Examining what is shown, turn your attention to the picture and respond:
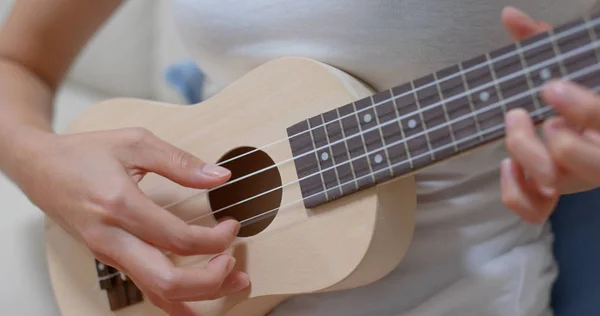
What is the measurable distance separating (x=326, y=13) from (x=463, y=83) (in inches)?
7.4

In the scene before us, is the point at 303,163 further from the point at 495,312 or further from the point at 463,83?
the point at 495,312

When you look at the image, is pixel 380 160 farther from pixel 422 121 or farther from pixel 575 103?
pixel 575 103

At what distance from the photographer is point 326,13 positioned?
0.61 metres

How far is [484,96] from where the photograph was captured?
0.47 meters

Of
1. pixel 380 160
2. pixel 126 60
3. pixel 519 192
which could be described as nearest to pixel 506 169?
pixel 519 192

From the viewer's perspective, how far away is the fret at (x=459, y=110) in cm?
48

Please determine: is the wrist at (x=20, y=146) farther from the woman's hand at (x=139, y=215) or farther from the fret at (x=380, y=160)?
the fret at (x=380, y=160)

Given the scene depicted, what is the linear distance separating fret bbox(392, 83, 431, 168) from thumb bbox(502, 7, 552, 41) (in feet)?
0.30

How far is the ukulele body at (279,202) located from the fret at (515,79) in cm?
15

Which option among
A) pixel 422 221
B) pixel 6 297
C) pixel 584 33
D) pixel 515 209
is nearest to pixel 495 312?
pixel 422 221

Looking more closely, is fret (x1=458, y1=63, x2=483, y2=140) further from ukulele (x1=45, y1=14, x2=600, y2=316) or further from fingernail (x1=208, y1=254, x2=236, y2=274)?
fingernail (x1=208, y1=254, x2=236, y2=274)

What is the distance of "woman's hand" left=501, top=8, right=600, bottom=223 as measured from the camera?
15.9 inches

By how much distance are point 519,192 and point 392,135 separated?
0.12m

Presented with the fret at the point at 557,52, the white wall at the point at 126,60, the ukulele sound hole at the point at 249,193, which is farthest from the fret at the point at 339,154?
the white wall at the point at 126,60
